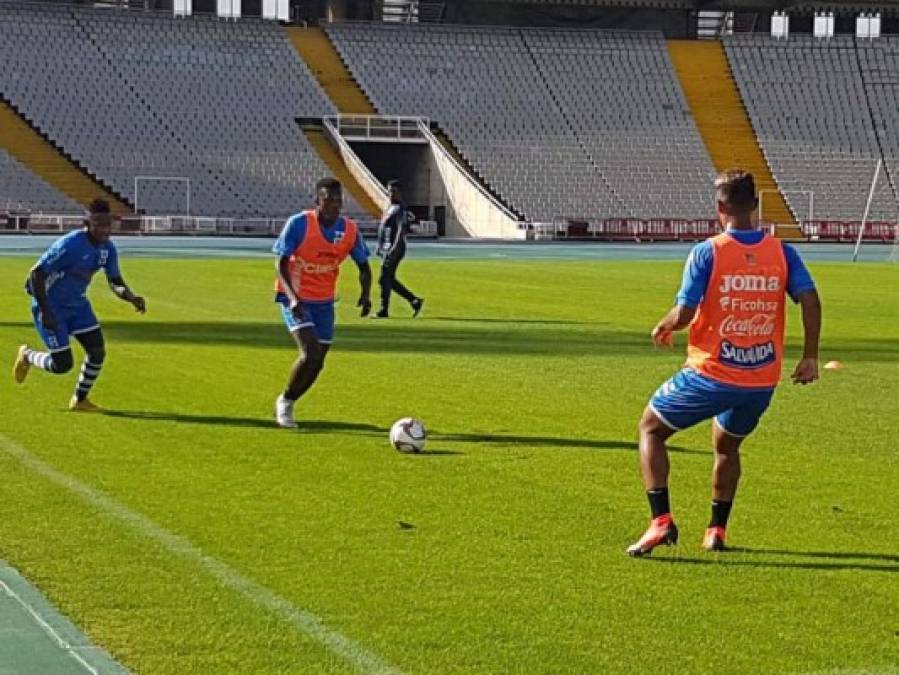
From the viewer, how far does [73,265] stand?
13.0 metres

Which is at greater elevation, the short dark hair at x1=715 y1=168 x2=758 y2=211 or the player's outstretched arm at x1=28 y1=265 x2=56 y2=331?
the short dark hair at x1=715 y1=168 x2=758 y2=211

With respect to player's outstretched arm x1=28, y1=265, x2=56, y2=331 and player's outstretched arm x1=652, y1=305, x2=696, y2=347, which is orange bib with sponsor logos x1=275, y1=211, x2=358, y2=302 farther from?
player's outstretched arm x1=652, y1=305, x2=696, y2=347

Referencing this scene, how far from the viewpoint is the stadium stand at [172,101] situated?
5747 cm

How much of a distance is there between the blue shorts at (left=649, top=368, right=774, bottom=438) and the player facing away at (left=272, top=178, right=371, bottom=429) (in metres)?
4.72

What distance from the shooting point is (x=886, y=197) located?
63.8m

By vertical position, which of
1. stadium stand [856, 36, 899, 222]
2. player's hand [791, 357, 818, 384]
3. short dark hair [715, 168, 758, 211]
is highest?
stadium stand [856, 36, 899, 222]

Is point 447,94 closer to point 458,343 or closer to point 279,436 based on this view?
point 458,343

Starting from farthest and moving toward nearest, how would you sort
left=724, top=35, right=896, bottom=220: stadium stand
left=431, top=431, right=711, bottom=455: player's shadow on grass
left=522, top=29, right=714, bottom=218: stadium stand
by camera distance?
left=724, top=35, right=896, bottom=220: stadium stand
left=522, top=29, right=714, bottom=218: stadium stand
left=431, top=431, right=711, bottom=455: player's shadow on grass

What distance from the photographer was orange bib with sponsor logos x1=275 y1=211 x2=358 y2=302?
12.3 m

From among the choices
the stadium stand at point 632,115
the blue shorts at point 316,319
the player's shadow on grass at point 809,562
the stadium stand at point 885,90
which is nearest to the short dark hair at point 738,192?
the player's shadow on grass at point 809,562

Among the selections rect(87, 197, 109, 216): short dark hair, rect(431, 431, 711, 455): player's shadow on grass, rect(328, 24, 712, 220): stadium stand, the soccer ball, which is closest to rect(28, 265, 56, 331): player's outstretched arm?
rect(87, 197, 109, 216): short dark hair

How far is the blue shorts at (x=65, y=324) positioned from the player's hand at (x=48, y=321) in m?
0.03

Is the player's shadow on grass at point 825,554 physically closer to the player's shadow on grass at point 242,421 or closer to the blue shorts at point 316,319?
the player's shadow on grass at point 242,421

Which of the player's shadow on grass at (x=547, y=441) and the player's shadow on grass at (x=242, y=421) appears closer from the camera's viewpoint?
the player's shadow on grass at (x=547, y=441)
